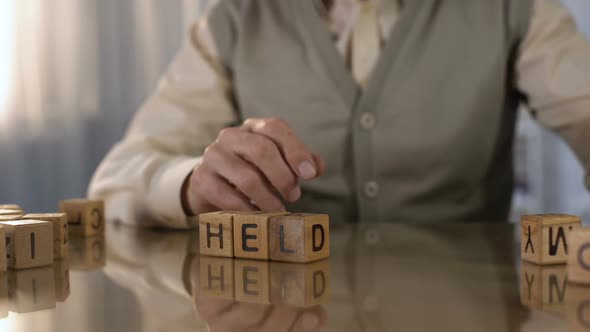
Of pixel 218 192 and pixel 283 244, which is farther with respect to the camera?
pixel 218 192

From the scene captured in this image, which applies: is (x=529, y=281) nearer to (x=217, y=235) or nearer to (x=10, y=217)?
(x=217, y=235)

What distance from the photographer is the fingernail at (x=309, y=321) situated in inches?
19.0

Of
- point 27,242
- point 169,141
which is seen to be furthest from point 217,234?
point 169,141

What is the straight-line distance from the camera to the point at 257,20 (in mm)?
1481

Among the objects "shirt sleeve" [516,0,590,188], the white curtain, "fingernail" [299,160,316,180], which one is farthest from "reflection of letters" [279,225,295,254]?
the white curtain

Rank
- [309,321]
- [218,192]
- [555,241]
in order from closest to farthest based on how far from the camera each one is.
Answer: [309,321] < [555,241] < [218,192]

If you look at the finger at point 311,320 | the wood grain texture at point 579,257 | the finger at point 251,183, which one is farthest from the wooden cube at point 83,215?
the wood grain texture at point 579,257

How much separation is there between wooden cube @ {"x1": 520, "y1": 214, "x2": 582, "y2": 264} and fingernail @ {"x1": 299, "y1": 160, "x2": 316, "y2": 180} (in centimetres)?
27

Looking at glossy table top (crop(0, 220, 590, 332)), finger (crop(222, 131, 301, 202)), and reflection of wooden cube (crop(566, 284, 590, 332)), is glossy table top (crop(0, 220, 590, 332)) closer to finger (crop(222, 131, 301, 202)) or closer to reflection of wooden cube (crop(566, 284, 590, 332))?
reflection of wooden cube (crop(566, 284, 590, 332))

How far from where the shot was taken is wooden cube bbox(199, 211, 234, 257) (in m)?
0.77

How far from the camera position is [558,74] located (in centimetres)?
129

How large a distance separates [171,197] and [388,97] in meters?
0.51

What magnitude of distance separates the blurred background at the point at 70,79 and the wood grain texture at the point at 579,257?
220cm

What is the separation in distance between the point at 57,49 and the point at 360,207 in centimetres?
166
